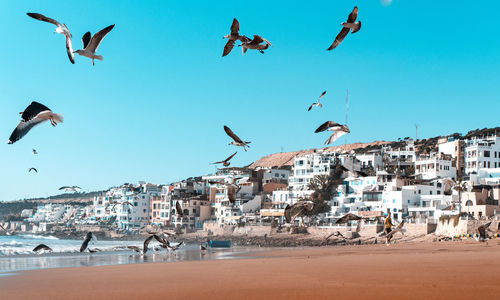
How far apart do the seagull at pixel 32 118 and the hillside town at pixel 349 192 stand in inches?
1601

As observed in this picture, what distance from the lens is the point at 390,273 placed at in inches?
548

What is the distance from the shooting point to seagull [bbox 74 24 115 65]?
14305mm

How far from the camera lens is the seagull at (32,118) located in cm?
1335

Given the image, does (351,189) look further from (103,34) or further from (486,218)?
(103,34)

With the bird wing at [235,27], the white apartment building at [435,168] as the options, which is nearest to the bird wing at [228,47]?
the bird wing at [235,27]

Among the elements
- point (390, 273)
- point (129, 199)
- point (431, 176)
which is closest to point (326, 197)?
point (431, 176)

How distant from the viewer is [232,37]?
1503 cm

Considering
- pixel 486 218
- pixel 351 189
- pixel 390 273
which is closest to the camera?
pixel 390 273

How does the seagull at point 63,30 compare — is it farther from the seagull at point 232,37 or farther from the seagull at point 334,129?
the seagull at point 334,129

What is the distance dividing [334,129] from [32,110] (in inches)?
304

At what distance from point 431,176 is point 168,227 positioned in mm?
42186

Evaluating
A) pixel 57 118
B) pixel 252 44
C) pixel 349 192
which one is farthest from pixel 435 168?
pixel 57 118

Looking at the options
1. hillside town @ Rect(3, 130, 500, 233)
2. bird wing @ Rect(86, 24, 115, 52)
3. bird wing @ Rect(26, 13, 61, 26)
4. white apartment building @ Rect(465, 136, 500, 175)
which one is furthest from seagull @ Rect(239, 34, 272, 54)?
white apartment building @ Rect(465, 136, 500, 175)

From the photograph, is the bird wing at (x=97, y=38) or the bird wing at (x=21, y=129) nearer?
the bird wing at (x=21, y=129)
